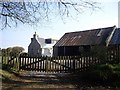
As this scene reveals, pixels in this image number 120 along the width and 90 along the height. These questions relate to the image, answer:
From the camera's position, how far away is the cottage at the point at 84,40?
40.7m

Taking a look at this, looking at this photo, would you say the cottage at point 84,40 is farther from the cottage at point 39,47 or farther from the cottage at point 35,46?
the cottage at point 35,46

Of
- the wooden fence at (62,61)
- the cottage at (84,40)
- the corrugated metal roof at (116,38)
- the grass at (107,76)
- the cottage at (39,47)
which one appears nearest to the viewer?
the grass at (107,76)

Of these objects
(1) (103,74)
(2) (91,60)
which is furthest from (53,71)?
(1) (103,74)

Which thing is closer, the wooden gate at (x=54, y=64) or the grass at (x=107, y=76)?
the grass at (x=107, y=76)

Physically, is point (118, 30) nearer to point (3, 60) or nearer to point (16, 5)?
point (3, 60)

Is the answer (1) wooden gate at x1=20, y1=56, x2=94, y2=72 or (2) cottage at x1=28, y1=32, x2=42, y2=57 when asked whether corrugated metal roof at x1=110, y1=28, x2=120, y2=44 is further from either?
(2) cottage at x1=28, y1=32, x2=42, y2=57

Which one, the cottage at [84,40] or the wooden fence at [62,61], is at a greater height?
the cottage at [84,40]

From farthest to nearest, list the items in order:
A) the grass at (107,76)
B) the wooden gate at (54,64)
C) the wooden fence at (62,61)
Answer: the wooden gate at (54,64)
the wooden fence at (62,61)
the grass at (107,76)

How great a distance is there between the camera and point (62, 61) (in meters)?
17.5

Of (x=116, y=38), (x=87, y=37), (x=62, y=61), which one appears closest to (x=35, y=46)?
(x=87, y=37)

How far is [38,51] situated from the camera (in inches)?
2421

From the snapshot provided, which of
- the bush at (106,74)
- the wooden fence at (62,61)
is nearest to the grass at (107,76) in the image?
the bush at (106,74)

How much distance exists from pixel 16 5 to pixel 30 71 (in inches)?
288

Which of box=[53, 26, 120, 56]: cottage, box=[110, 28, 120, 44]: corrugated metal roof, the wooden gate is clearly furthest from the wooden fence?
box=[110, 28, 120, 44]: corrugated metal roof
